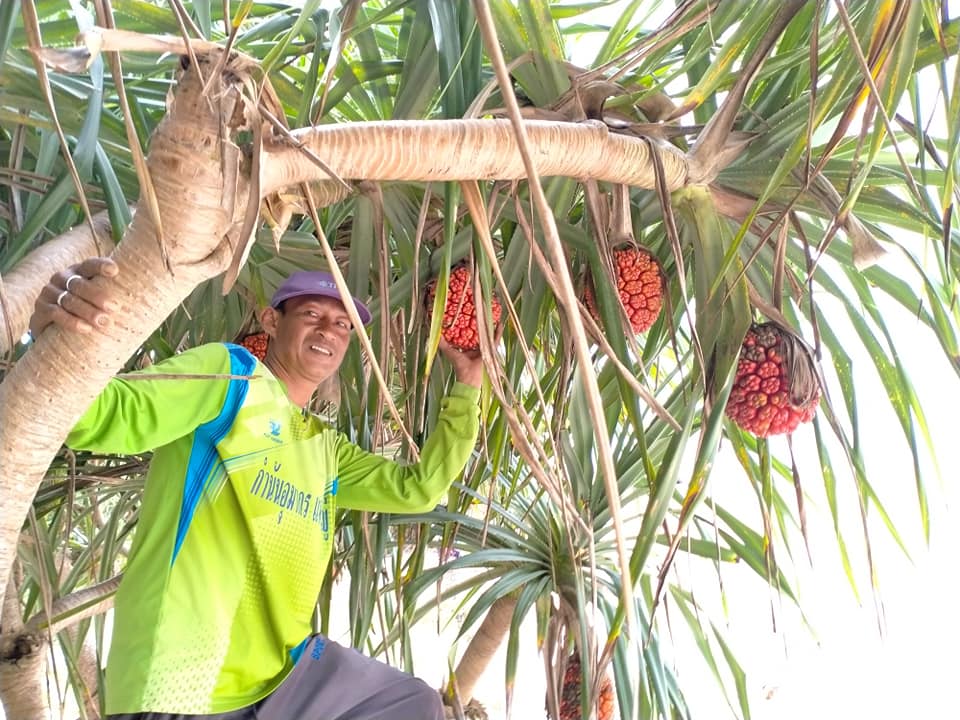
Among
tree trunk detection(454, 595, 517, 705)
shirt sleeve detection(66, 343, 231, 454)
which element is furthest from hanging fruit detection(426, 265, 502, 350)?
tree trunk detection(454, 595, 517, 705)

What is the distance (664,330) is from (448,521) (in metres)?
0.51

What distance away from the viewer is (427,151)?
603 millimetres

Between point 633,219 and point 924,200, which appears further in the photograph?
point 633,219

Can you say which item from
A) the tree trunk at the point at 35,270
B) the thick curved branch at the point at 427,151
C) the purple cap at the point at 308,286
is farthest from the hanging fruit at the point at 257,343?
the thick curved branch at the point at 427,151

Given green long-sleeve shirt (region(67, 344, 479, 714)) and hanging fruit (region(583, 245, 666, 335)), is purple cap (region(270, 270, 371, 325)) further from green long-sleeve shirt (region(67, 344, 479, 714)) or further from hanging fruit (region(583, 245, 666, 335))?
hanging fruit (region(583, 245, 666, 335))

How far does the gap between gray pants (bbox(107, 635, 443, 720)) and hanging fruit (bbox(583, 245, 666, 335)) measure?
0.56 m

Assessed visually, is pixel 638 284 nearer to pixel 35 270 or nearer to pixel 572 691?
pixel 35 270

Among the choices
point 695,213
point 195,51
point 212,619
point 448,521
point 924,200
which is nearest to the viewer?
point 195,51

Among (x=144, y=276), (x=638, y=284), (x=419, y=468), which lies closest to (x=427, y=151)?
(x=144, y=276)

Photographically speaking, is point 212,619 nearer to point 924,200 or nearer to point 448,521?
point 448,521

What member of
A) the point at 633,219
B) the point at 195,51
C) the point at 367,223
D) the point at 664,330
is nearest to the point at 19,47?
the point at 367,223

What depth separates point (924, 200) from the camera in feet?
2.59

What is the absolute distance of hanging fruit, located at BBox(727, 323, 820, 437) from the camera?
3.04ft

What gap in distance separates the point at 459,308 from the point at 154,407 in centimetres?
37
